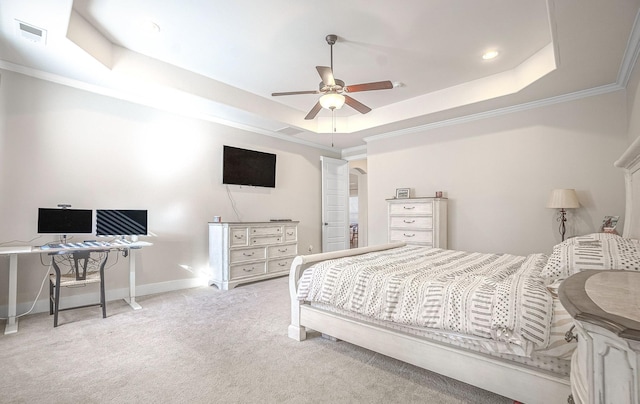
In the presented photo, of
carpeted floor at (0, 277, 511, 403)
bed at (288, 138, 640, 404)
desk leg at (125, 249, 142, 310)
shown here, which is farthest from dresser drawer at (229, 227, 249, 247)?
bed at (288, 138, 640, 404)

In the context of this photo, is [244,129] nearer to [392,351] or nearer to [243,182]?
[243,182]

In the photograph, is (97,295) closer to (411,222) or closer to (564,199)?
(411,222)

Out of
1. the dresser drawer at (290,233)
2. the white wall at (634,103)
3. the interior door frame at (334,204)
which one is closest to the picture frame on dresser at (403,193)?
the interior door frame at (334,204)

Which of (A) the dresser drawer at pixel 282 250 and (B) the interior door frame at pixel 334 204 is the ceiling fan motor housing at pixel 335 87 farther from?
(B) the interior door frame at pixel 334 204

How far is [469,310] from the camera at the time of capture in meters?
1.65

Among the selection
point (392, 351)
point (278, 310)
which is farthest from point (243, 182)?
point (392, 351)

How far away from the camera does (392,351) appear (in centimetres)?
200

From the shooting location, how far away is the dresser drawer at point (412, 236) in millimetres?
4523

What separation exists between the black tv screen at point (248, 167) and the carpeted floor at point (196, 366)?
244 centimetres

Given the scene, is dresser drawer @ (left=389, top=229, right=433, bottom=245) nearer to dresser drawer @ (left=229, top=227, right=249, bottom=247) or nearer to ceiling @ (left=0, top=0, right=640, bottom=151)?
ceiling @ (left=0, top=0, right=640, bottom=151)

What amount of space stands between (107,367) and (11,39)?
9.69 feet

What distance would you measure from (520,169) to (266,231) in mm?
3826

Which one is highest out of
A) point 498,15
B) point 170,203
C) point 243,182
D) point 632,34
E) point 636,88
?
point 498,15

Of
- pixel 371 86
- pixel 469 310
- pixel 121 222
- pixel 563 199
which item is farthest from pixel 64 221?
pixel 563 199
